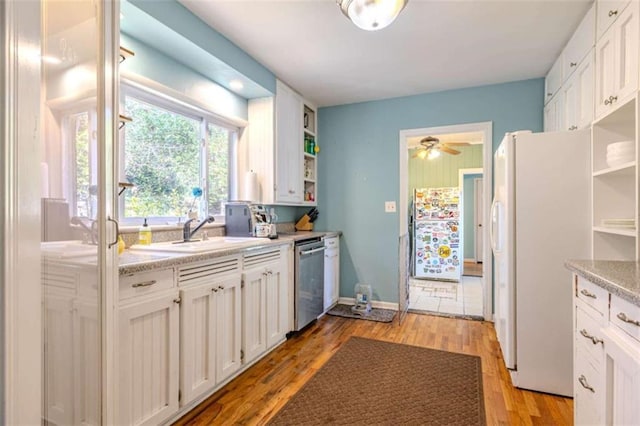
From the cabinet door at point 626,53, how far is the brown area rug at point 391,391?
6.36 feet

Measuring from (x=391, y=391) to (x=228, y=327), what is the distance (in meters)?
1.15

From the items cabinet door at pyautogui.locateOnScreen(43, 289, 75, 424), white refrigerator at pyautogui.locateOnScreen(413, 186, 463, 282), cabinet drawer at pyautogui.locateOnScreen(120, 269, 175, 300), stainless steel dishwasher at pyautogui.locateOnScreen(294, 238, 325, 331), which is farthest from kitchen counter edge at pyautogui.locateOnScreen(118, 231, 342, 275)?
white refrigerator at pyautogui.locateOnScreen(413, 186, 463, 282)

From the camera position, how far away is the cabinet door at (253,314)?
2309mm

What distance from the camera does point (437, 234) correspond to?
5.57 m

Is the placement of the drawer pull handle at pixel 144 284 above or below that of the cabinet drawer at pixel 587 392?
above

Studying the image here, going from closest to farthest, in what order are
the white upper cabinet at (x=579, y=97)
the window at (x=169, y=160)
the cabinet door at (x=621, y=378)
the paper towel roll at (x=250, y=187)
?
the cabinet door at (x=621, y=378)
the white upper cabinet at (x=579, y=97)
the window at (x=169, y=160)
the paper towel roll at (x=250, y=187)

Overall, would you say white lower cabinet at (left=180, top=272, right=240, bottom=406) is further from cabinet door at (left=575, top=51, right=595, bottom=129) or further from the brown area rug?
cabinet door at (left=575, top=51, right=595, bottom=129)

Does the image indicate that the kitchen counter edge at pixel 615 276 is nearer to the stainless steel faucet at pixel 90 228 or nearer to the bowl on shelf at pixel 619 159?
the bowl on shelf at pixel 619 159

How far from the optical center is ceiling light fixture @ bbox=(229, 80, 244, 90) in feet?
9.49

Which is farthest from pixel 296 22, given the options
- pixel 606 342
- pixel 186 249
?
pixel 606 342

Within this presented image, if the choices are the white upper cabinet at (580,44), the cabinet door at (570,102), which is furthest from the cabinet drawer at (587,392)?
the white upper cabinet at (580,44)

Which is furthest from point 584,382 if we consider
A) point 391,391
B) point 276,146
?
point 276,146

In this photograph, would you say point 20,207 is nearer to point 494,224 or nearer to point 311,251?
point 311,251

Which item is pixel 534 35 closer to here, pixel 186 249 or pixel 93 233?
pixel 186 249
